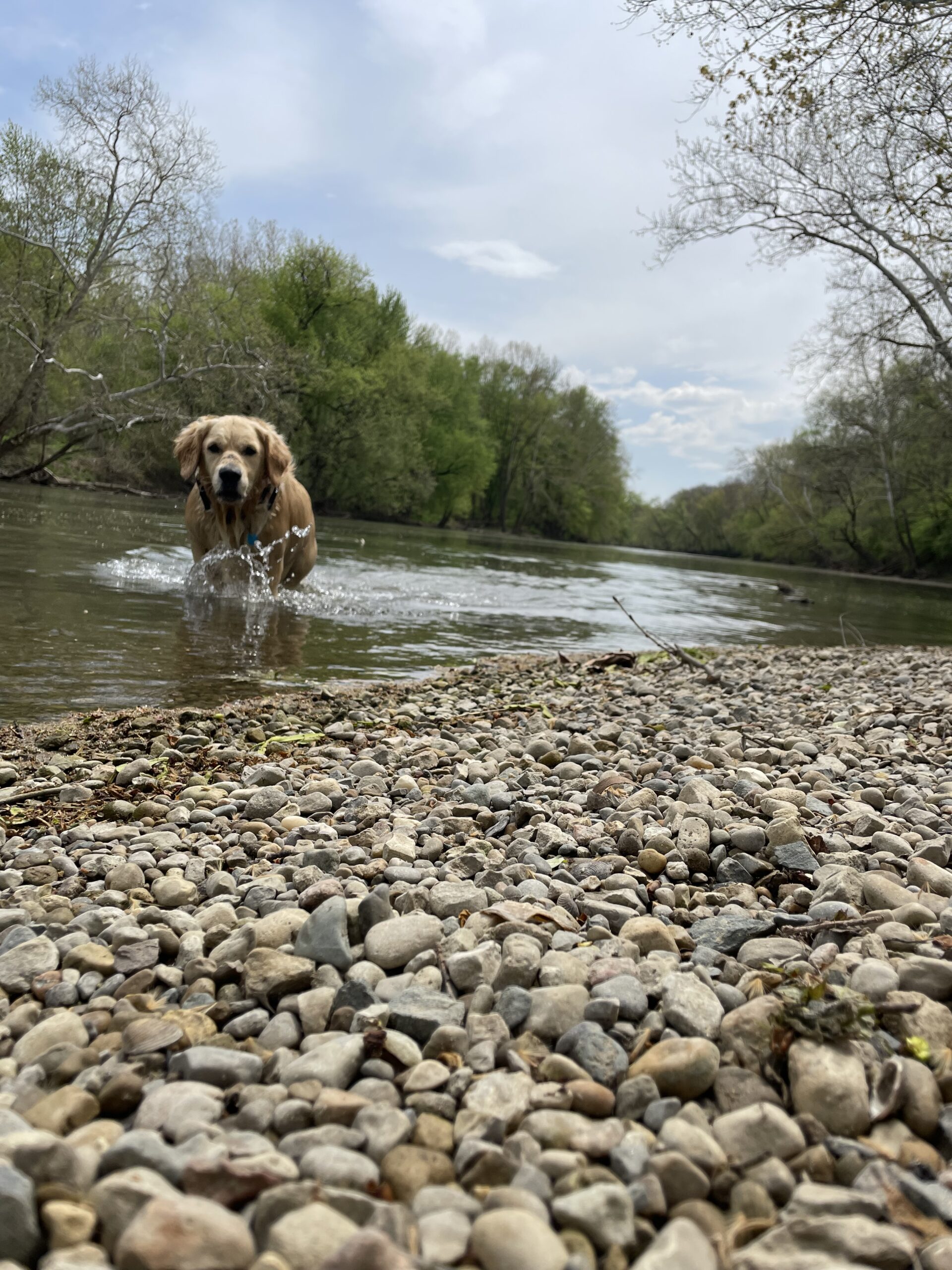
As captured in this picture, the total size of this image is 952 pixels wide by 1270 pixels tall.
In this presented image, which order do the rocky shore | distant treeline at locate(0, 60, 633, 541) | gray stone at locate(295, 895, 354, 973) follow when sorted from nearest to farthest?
the rocky shore, gray stone at locate(295, 895, 354, 973), distant treeline at locate(0, 60, 633, 541)

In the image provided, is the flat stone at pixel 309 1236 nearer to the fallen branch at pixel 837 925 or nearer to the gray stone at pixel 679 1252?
the gray stone at pixel 679 1252

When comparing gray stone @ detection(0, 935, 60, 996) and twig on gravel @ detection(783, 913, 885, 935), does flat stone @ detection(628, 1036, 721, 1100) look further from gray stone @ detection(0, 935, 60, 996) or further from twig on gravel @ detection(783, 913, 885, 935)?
gray stone @ detection(0, 935, 60, 996)

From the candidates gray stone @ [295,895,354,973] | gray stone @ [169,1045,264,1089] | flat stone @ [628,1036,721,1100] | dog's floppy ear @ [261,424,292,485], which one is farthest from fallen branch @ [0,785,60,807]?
dog's floppy ear @ [261,424,292,485]

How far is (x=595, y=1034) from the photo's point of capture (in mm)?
1784

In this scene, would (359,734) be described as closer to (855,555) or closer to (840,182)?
(840,182)

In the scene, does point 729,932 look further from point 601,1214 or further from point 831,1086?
point 601,1214

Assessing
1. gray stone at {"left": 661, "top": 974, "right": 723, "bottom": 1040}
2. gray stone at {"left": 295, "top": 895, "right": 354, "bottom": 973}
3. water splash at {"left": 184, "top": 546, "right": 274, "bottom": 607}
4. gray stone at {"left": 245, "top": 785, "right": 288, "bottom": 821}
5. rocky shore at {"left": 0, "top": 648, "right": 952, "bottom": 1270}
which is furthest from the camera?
water splash at {"left": 184, "top": 546, "right": 274, "bottom": 607}

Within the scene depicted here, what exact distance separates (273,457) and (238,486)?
2.87 feet

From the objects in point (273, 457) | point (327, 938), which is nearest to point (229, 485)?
point (273, 457)

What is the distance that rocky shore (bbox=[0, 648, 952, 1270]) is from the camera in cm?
127

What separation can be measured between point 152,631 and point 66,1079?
671 centimetres

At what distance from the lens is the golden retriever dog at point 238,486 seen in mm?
9844

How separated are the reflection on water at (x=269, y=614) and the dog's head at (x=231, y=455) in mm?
1076

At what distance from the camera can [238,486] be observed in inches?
383
